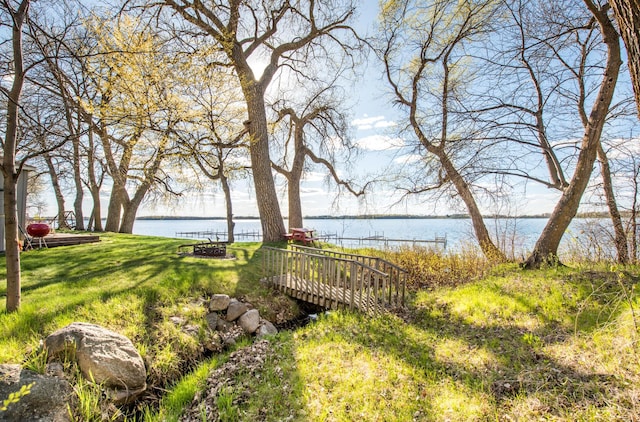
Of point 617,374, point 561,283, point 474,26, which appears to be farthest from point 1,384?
point 474,26

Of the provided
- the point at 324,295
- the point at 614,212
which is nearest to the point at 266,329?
the point at 324,295

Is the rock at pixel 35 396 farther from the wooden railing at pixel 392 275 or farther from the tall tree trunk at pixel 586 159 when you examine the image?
the tall tree trunk at pixel 586 159

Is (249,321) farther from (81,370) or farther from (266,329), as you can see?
(81,370)

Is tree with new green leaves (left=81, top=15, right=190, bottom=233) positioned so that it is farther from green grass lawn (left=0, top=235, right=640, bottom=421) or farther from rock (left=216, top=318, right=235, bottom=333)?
rock (left=216, top=318, right=235, bottom=333)

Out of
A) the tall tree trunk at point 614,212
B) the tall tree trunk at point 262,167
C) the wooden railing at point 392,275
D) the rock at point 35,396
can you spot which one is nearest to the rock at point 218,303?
the wooden railing at point 392,275

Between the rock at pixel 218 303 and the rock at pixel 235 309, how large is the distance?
88 mm

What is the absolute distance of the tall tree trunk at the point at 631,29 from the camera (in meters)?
1.97

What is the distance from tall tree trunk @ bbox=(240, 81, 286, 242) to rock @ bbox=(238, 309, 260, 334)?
19.9ft

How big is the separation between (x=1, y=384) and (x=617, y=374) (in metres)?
5.67

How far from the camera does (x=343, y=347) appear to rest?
4.23 meters

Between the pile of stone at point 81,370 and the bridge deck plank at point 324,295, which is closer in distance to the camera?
the pile of stone at point 81,370

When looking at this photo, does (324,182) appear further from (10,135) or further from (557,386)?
(557,386)

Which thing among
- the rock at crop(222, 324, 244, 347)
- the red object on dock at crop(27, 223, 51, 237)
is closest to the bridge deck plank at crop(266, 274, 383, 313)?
the rock at crop(222, 324, 244, 347)

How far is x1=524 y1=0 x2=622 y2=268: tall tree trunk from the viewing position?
552 centimetres
